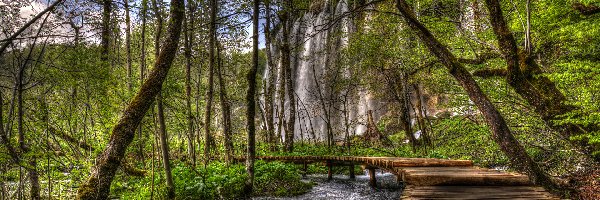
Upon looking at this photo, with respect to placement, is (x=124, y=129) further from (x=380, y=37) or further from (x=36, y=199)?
(x=380, y=37)

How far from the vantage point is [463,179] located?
4172 millimetres

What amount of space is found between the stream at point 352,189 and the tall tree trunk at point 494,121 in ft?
12.3

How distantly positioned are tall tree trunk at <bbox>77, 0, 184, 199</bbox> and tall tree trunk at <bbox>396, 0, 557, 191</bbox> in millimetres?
3800

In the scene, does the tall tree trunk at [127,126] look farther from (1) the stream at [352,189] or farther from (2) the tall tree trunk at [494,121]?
(2) the tall tree trunk at [494,121]

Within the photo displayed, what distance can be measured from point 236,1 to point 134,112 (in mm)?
7895

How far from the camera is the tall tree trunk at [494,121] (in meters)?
4.62

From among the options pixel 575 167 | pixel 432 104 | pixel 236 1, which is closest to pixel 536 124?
pixel 575 167

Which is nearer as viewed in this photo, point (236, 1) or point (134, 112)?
point (134, 112)

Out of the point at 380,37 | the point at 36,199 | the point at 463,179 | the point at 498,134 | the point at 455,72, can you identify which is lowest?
the point at 36,199

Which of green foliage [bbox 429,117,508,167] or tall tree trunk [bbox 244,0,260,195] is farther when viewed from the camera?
green foliage [bbox 429,117,508,167]

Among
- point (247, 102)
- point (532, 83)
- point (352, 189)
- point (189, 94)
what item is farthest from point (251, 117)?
point (532, 83)

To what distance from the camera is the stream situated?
8.32 meters

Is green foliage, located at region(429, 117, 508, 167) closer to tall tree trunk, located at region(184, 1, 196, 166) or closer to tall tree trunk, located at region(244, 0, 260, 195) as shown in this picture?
tall tree trunk, located at region(244, 0, 260, 195)

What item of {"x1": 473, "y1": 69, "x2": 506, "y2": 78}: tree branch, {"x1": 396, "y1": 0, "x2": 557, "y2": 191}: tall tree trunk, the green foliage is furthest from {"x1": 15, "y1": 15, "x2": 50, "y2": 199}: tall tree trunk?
the green foliage
